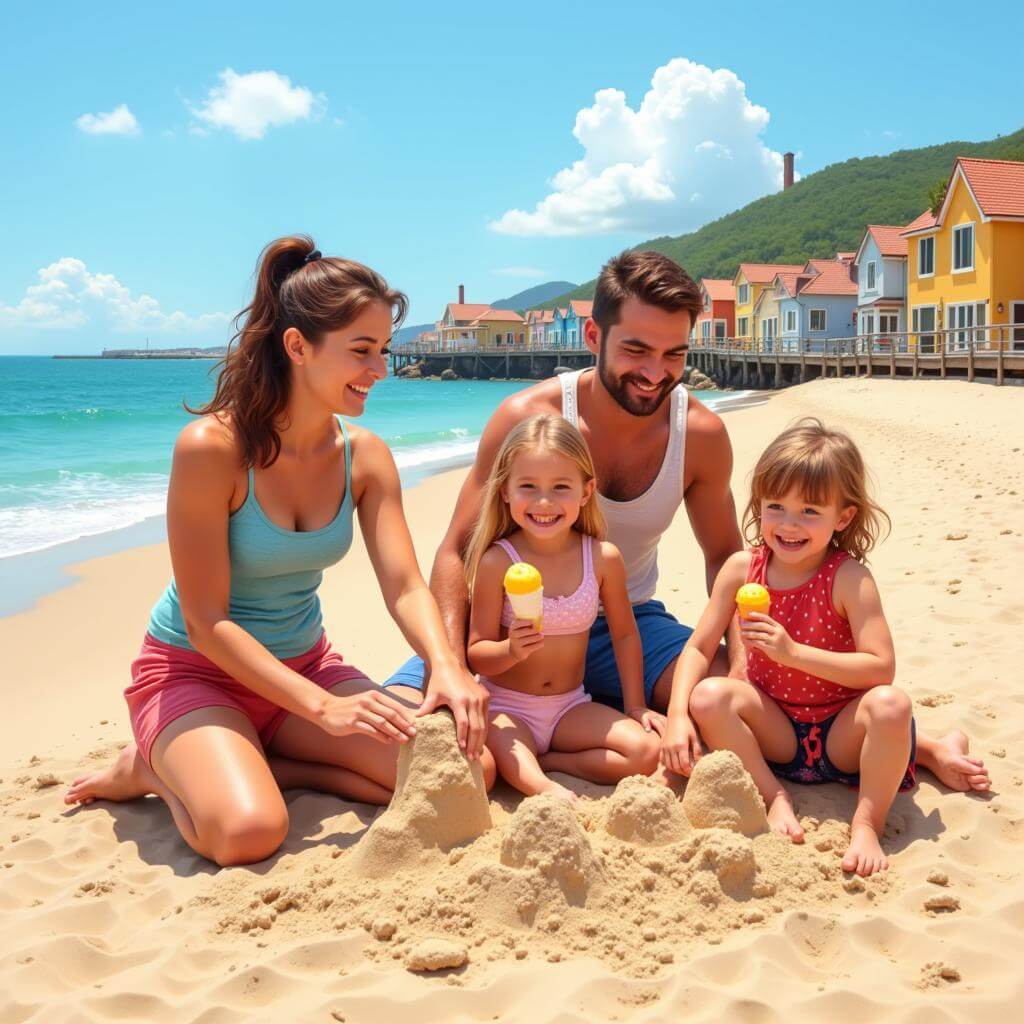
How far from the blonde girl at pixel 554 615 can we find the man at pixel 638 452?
0.21 m

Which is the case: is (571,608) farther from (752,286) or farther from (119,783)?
(752,286)

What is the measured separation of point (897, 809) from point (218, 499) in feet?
9.05

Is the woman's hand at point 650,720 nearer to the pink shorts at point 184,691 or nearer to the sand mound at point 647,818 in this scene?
the sand mound at point 647,818

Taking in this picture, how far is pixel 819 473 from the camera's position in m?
3.61

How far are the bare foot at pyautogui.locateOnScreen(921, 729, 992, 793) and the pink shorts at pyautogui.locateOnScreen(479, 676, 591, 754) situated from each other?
1417mm

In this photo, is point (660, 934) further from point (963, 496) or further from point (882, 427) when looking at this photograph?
point (882, 427)

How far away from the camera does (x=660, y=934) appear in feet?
8.87

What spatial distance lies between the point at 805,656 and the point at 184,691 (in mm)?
2335

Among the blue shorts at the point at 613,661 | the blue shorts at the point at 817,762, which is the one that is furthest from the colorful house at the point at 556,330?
the blue shorts at the point at 817,762

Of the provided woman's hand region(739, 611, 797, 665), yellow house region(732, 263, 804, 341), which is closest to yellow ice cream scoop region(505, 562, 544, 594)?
woman's hand region(739, 611, 797, 665)

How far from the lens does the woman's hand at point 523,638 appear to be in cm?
360

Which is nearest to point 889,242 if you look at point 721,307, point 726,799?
point 721,307

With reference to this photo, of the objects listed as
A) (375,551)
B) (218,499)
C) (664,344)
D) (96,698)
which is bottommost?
(96,698)

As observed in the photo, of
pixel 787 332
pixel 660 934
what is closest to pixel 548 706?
pixel 660 934
